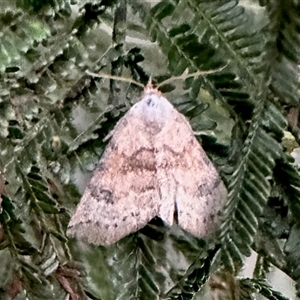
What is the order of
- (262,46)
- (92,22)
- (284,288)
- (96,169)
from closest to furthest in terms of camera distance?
(262,46) < (92,22) < (96,169) < (284,288)

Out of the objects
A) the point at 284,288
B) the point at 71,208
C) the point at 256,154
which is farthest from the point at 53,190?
the point at 284,288

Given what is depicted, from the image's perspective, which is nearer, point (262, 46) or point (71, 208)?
point (262, 46)

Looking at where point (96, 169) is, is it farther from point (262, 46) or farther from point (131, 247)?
point (262, 46)

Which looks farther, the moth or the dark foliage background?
the moth

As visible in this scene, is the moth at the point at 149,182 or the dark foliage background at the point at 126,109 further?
the moth at the point at 149,182
